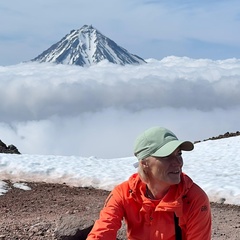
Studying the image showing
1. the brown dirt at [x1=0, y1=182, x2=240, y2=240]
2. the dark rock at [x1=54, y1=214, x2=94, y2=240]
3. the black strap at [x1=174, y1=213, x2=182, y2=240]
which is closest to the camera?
the black strap at [x1=174, y1=213, x2=182, y2=240]

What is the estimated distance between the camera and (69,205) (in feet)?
33.2

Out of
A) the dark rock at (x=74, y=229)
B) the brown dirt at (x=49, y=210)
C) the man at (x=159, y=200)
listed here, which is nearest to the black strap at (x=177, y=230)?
the man at (x=159, y=200)

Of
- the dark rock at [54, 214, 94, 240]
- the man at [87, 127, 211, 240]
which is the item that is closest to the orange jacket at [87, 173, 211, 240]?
the man at [87, 127, 211, 240]

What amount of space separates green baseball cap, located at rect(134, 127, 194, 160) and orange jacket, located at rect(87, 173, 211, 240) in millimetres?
301

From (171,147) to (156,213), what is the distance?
0.57 meters

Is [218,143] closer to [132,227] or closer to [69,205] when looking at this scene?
[69,205]

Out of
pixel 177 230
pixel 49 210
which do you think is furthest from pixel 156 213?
pixel 49 210

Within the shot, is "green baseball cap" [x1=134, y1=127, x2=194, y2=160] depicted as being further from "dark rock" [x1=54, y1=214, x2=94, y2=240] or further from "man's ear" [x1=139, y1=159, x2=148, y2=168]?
"dark rock" [x1=54, y1=214, x2=94, y2=240]

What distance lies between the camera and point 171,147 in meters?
4.29

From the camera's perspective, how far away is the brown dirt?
7613mm

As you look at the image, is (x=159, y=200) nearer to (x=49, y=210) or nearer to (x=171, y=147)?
(x=171, y=147)

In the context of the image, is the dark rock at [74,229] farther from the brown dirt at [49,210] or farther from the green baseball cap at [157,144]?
the green baseball cap at [157,144]

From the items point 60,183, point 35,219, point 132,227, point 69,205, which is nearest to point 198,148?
point 60,183

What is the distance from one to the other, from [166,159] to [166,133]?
0.19 metres
